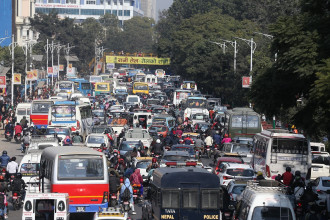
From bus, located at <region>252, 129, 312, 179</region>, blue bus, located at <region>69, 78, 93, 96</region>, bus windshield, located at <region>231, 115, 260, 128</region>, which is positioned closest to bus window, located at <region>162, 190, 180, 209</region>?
bus, located at <region>252, 129, 312, 179</region>

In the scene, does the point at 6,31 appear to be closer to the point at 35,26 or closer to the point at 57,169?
the point at 35,26

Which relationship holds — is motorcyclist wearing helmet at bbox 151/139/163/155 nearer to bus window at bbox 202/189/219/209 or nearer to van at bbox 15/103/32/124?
bus window at bbox 202/189/219/209

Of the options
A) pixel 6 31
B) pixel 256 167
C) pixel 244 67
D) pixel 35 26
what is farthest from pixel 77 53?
pixel 256 167

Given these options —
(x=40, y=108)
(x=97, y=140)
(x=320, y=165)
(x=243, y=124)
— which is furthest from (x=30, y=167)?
(x=40, y=108)

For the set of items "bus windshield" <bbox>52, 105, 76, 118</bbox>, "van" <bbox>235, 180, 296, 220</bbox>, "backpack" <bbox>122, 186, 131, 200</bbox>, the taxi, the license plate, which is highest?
"bus windshield" <bbox>52, 105, 76, 118</bbox>

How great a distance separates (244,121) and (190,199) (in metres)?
27.6

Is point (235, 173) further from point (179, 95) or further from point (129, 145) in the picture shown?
point (179, 95)

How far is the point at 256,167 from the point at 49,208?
1394 cm

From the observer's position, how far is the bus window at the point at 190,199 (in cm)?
2128

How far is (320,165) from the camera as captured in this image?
35156 millimetres

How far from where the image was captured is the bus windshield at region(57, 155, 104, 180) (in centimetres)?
2370

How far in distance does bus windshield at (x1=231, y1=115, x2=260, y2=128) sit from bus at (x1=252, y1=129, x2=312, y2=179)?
1605 centimetres

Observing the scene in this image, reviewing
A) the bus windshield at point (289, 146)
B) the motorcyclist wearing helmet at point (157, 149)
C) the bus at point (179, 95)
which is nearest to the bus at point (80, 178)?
the bus windshield at point (289, 146)

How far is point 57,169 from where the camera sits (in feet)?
77.7
